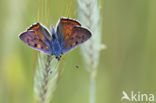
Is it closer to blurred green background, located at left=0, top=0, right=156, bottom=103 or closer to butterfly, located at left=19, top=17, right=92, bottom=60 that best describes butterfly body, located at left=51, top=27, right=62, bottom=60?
butterfly, located at left=19, top=17, right=92, bottom=60

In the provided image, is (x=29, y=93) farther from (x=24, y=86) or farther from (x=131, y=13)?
(x=131, y=13)

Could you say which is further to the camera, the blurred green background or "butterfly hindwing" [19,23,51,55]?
the blurred green background

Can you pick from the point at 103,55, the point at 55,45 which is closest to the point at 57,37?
the point at 55,45

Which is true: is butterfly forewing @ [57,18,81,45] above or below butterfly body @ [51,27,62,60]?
above

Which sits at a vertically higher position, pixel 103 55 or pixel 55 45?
pixel 103 55

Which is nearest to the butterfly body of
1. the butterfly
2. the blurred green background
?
the butterfly

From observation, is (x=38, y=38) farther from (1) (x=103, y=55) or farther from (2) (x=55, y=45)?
(1) (x=103, y=55)

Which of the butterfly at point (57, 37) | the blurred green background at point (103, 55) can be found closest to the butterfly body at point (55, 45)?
the butterfly at point (57, 37)
